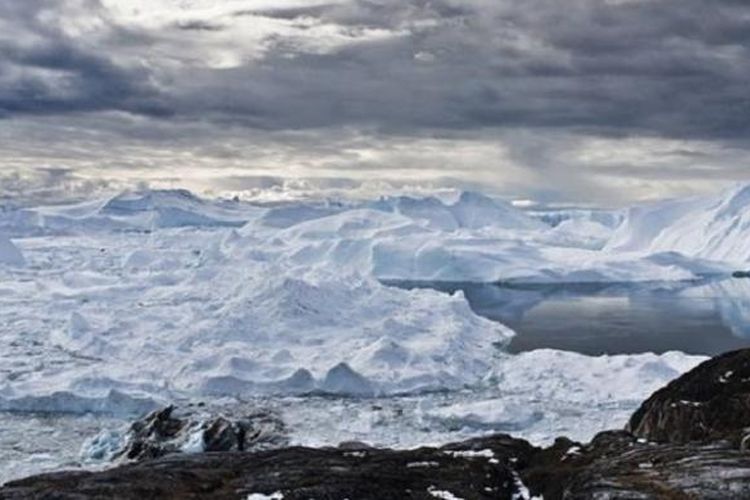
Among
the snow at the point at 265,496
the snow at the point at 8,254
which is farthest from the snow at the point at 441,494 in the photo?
the snow at the point at 8,254

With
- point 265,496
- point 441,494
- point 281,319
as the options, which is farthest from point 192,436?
point 281,319

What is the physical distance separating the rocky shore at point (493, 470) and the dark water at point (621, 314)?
30.6 meters

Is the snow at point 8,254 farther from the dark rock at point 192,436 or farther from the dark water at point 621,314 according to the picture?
the dark rock at point 192,436

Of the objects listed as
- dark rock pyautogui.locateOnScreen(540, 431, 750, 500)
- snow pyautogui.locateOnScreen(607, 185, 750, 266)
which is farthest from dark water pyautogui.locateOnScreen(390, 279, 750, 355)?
dark rock pyautogui.locateOnScreen(540, 431, 750, 500)

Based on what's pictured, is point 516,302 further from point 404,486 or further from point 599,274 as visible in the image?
point 404,486

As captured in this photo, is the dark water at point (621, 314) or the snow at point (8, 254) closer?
the dark water at point (621, 314)

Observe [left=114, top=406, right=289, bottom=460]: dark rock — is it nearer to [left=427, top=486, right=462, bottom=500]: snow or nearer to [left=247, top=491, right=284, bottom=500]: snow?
[left=247, top=491, right=284, bottom=500]: snow

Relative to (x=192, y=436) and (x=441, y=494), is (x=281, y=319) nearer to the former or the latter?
(x=192, y=436)

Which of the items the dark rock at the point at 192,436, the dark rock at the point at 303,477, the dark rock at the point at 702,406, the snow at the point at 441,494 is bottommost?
the dark rock at the point at 192,436

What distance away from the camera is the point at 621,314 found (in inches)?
2847

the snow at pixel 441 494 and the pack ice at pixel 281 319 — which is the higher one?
the snow at pixel 441 494

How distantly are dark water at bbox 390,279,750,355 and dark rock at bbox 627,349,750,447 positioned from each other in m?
28.1

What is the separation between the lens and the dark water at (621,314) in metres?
54.8

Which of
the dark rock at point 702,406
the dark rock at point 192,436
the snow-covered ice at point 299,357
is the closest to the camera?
the dark rock at point 702,406
